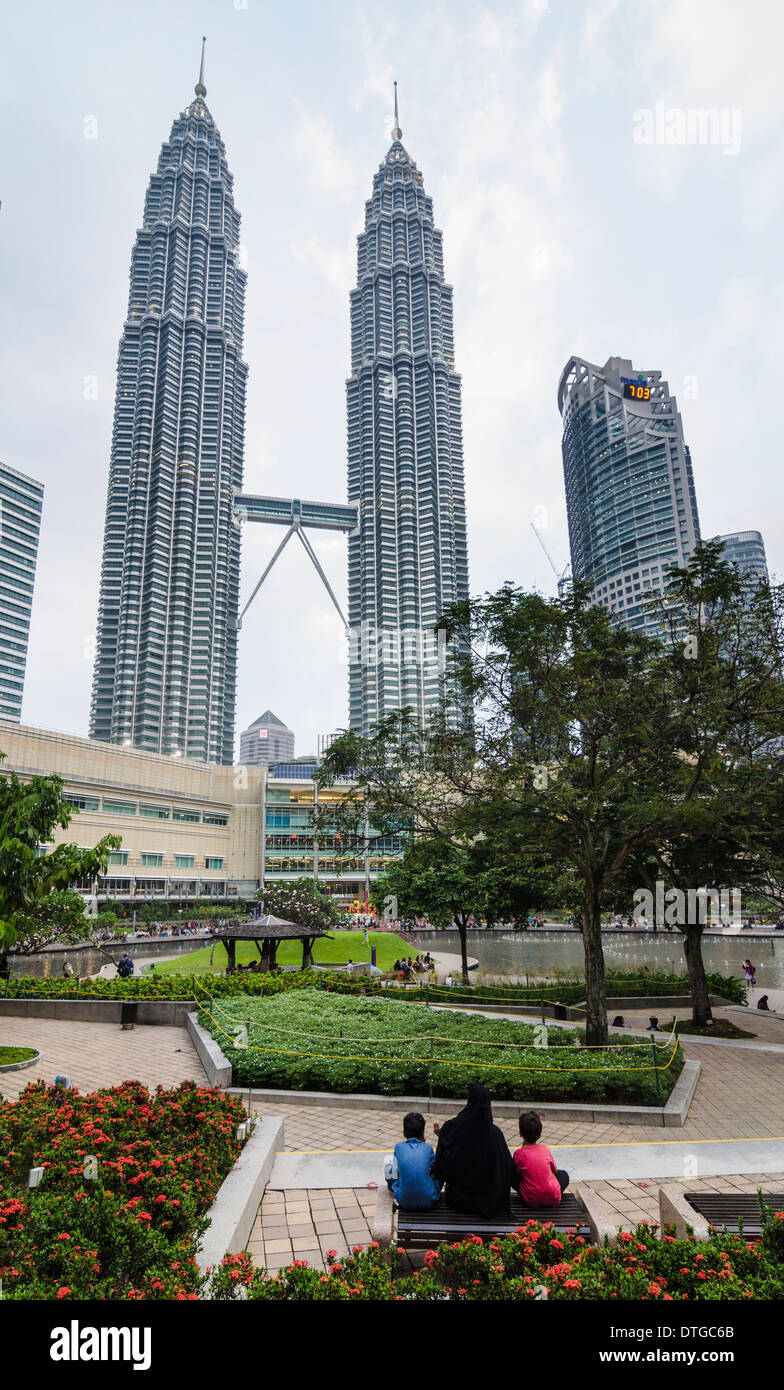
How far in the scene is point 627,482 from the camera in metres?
167

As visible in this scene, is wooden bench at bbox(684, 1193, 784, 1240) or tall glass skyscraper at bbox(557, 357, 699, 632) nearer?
wooden bench at bbox(684, 1193, 784, 1240)

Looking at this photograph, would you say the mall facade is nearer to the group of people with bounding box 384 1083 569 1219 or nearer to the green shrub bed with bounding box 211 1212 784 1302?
the group of people with bounding box 384 1083 569 1219

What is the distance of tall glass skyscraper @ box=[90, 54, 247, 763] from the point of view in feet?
483

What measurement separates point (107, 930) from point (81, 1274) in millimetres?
50017

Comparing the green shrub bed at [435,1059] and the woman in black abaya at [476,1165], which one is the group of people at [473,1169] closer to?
the woman in black abaya at [476,1165]

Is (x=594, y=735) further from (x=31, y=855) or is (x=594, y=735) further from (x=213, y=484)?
(x=213, y=484)

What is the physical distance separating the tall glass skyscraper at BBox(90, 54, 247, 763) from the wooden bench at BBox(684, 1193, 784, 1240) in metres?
146

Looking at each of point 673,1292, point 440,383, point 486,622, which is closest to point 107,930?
point 486,622

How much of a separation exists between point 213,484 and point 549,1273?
174 m

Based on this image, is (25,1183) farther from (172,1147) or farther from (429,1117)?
(429,1117)

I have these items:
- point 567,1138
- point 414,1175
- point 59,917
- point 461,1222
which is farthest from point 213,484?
point 461,1222

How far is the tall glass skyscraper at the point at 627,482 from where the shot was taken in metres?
160

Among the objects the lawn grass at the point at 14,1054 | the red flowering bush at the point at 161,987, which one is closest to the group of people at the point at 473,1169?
the lawn grass at the point at 14,1054

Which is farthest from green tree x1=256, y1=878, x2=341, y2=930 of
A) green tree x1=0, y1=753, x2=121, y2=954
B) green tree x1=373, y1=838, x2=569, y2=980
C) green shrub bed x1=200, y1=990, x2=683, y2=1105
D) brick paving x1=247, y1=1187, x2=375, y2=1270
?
brick paving x1=247, y1=1187, x2=375, y2=1270
